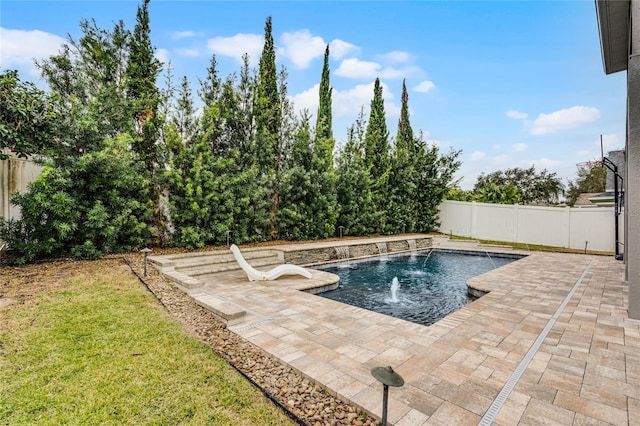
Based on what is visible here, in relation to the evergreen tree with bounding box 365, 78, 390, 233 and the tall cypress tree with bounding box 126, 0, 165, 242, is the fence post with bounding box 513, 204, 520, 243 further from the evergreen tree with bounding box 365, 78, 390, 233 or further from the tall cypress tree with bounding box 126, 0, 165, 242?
the tall cypress tree with bounding box 126, 0, 165, 242

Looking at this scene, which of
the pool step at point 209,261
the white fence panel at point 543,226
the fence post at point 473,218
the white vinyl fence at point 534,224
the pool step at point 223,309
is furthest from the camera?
A: the fence post at point 473,218

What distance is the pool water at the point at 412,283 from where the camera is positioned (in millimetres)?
6238

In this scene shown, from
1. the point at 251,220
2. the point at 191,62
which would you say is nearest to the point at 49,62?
the point at 191,62

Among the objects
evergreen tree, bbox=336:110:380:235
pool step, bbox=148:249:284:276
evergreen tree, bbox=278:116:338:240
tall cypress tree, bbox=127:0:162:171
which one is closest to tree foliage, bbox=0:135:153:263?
tall cypress tree, bbox=127:0:162:171

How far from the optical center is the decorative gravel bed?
2.55 meters

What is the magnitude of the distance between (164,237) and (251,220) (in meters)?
2.89

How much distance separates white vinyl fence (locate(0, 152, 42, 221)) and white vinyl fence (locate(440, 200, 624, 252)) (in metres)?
18.8

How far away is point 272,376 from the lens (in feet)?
10.4

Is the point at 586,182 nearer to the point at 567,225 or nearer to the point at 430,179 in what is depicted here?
the point at 567,225

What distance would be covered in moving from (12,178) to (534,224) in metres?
20.2

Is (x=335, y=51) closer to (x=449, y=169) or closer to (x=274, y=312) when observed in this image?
(x=449, y=169)

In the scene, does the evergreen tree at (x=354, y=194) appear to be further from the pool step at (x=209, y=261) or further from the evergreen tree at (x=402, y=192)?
the pool step at (x=209, y=261)

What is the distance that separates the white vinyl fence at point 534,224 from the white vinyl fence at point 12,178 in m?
18.8

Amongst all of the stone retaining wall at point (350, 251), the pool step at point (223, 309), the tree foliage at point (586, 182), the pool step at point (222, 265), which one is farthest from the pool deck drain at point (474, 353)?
the tree foliage at point (586, 182)
